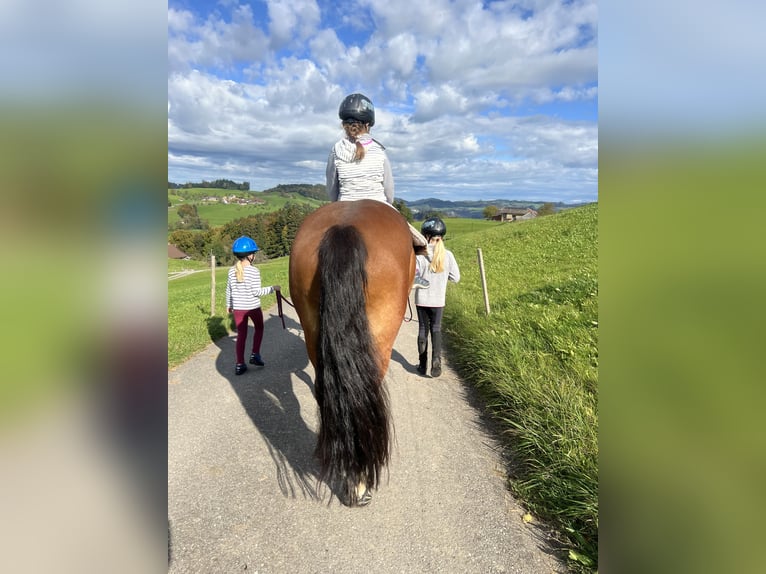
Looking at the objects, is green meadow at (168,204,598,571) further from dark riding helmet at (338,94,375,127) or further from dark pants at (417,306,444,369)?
dark riding helmet at (338,94,375,127)

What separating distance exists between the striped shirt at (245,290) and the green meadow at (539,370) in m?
1.47

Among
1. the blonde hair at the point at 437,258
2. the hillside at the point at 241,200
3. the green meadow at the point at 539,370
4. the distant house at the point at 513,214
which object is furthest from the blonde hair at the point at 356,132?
the distant house at the point at 513,214

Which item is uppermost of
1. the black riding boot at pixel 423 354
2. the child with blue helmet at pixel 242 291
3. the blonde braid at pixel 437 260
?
the blonde braid at pixel 437 260

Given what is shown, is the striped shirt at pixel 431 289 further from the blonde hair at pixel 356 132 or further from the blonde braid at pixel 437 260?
the blonde hair at pixel 356 132

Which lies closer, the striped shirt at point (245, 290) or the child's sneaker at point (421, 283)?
the child's sneaker at point (421, 283)

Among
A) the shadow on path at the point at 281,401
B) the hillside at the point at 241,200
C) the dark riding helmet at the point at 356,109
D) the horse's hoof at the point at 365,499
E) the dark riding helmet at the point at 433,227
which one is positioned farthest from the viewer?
the hillside at the point at 241,200

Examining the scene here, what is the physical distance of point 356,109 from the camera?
3.50m

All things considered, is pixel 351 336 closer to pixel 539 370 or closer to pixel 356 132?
pixel 356 132

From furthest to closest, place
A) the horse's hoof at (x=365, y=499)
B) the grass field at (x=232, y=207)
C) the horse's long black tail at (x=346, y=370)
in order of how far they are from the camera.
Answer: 1. the grass field at (x=232, y=207)
2. the horse's hoof at (x=365, y=499)
3. the horse's long black tail at (x=346, y=370)

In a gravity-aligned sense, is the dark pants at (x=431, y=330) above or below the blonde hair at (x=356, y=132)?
below

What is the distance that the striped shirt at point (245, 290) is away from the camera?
210 inches

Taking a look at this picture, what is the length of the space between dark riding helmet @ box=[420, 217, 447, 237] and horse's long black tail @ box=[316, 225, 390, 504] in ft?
8.27
